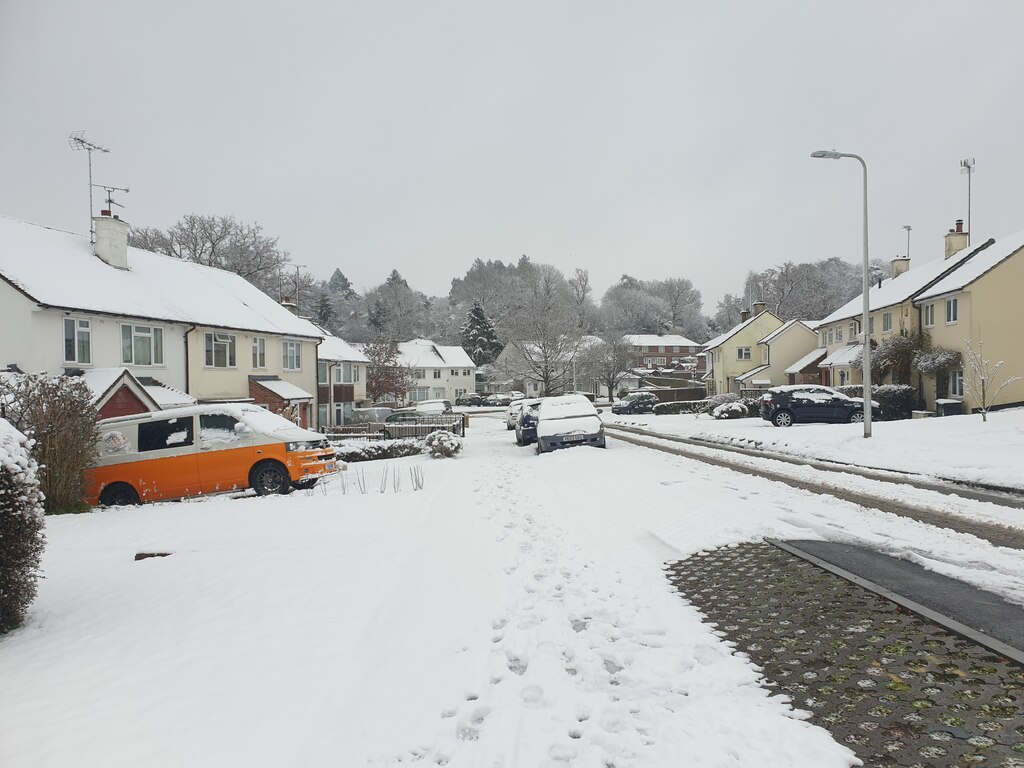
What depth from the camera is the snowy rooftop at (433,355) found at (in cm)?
7633

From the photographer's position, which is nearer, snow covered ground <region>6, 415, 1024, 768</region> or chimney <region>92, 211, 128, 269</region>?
snow covered ground <region>6, 415, 1024, 768</region>

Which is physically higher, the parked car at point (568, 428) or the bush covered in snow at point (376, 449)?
the parked car at point (568, 428)

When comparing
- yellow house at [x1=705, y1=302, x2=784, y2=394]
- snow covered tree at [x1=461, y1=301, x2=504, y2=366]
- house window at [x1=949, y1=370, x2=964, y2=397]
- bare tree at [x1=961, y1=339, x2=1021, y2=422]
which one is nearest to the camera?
bare tree at [x1=961, y1=339, x2=1021, y2=422]

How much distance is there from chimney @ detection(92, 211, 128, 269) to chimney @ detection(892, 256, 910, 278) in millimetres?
46621

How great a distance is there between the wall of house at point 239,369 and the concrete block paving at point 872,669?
75.9 ft

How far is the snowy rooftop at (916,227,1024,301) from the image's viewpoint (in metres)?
27.2

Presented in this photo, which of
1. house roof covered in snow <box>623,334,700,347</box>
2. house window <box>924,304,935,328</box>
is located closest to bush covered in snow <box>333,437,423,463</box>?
house window <box>924,304,935,328</box>

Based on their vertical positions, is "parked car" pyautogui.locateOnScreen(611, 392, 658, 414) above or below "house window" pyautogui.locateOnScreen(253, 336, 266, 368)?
below

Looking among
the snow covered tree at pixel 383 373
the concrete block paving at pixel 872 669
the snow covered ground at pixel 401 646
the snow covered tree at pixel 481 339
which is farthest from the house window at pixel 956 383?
the snow covered tree at pixel 481 339

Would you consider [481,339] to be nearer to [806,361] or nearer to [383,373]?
[383,373]

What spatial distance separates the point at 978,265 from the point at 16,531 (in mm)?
37047

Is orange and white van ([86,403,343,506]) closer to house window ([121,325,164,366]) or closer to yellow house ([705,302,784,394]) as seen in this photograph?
house window ([121,325,164,366])

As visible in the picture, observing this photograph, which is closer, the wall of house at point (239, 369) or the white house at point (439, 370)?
the wall of house at point (239, 369)

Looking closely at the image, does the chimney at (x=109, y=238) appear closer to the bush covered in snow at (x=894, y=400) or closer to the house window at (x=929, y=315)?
the bush covered in snow at (x=894, y=400)
